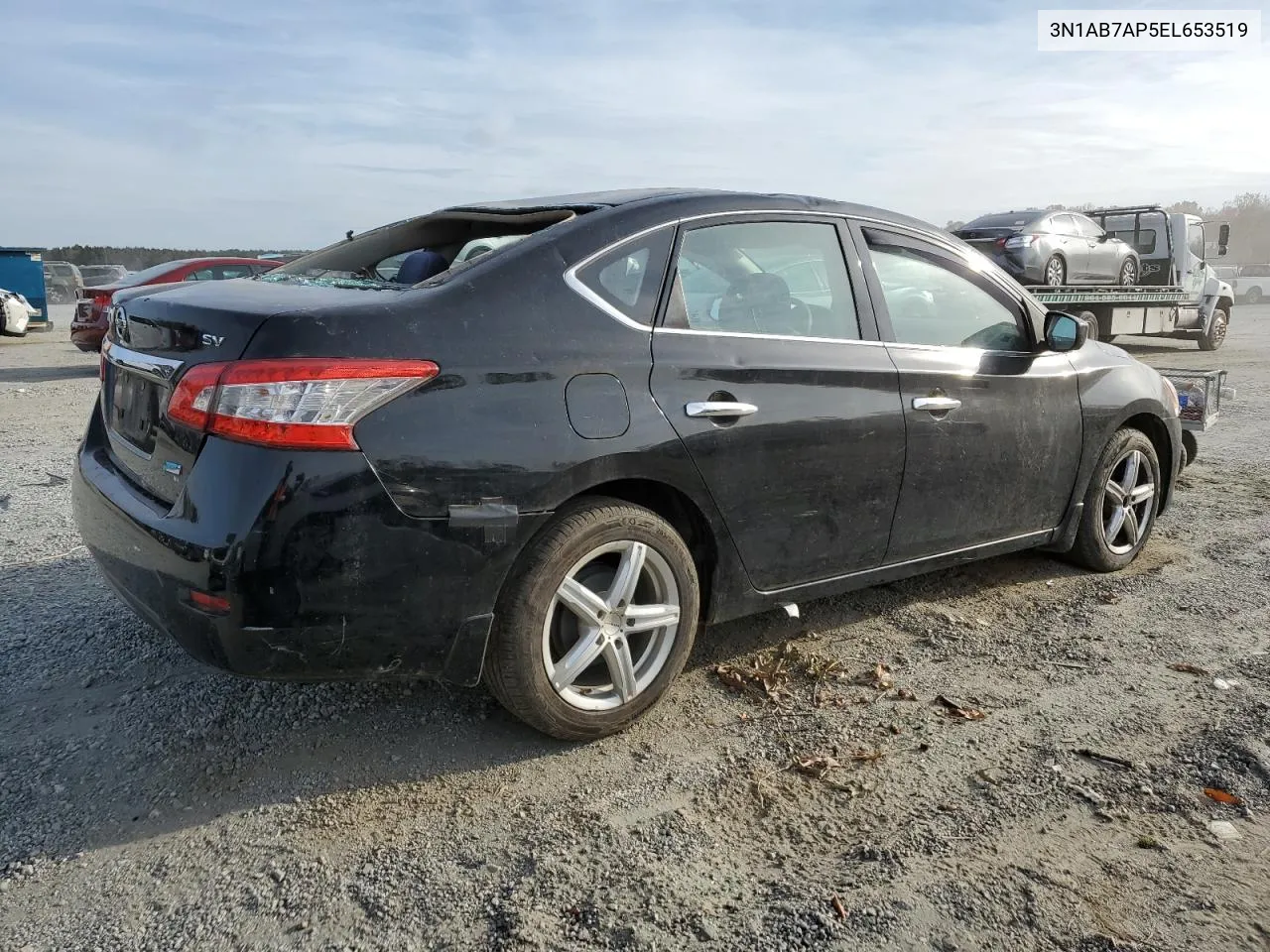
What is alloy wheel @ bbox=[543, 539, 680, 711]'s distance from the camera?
9.78 feet

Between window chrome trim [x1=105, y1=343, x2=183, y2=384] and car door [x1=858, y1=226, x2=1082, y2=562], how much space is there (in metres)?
2.42

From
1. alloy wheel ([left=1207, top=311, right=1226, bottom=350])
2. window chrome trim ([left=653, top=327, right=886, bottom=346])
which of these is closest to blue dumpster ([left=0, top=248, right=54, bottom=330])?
window chrome trim ([left=653, top=327, right=886, bottom=346])

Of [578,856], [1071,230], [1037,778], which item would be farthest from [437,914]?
[1071,230]

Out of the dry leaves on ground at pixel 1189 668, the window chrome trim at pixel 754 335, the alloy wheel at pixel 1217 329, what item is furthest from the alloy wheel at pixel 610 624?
the alloy wheel at pixel 1217 329

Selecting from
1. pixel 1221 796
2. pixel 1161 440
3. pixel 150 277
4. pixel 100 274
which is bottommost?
pixel 1221 796

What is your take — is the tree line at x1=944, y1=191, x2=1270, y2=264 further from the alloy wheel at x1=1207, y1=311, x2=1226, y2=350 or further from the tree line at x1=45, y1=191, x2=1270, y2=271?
the alloy wheel at x1=1207, y1=311, x2=1226, y2=350

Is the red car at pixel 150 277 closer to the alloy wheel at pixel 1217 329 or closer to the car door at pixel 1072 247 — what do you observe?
the car door at pixel 1072 247

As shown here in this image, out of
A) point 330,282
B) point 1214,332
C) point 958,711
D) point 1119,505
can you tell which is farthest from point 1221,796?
point 1214,332

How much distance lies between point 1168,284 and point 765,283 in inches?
649

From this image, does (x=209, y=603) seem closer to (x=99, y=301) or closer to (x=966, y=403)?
(x=966, y=403)

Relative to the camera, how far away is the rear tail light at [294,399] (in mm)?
2533

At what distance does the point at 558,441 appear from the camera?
2820 millimetres

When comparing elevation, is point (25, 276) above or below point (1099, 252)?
above

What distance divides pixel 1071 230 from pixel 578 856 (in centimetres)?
1423
